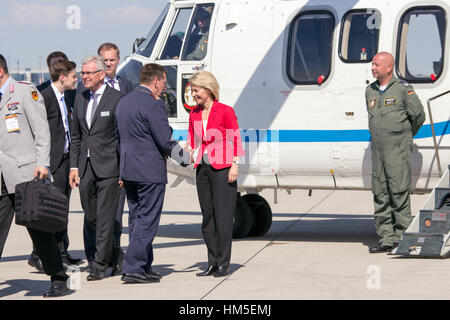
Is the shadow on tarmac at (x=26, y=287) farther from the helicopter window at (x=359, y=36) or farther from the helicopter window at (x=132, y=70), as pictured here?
the helicopter window at (x=359, y=36)

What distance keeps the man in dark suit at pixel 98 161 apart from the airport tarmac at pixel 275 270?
417 millimetres

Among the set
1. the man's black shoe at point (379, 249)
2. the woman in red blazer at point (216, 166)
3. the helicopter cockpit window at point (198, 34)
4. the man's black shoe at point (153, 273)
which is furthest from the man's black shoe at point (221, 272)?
the helicopter cockpit window at point (198, 34)

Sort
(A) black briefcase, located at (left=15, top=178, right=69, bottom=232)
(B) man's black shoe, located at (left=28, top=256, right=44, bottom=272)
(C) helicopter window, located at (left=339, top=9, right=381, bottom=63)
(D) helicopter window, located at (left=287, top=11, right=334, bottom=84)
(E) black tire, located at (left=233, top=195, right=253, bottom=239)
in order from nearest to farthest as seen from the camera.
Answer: (A) black briefcase, located at (left=15, top=178, right=69, bottom=232), (B) man's black shoe, located at (left=28, top=256, right=44, bottom=272), (C) helicopter window, located at (left=339, top=9, right=381, bottom=63), (D) helicopter window, located at (left=287, top=11, right=334, bottom=84), (E) black tire, located at (left=233, top=195, right=253, bottom=239)

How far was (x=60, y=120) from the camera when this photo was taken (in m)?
8.59

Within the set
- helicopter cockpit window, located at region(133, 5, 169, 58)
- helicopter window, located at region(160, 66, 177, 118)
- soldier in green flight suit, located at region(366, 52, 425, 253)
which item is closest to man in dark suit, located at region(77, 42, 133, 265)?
helicopter window, located at region(160, 66, 177, 118)

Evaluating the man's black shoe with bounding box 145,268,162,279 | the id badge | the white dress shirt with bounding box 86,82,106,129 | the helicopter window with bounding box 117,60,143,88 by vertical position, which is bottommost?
the man's black shoe with bounding box 145,268,162,279

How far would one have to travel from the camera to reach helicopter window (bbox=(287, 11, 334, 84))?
984 centimetres

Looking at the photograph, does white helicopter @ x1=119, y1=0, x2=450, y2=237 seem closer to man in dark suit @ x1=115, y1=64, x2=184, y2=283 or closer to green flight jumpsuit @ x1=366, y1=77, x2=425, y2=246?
green flight jumpsuit @ x1=366, y1=77, x2=425, y2=246

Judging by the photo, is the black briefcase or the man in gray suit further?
the man in gray suit

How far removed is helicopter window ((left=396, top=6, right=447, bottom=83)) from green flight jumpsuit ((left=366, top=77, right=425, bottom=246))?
1.13 ft

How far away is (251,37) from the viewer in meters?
10.1

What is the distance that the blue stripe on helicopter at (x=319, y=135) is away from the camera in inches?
371
